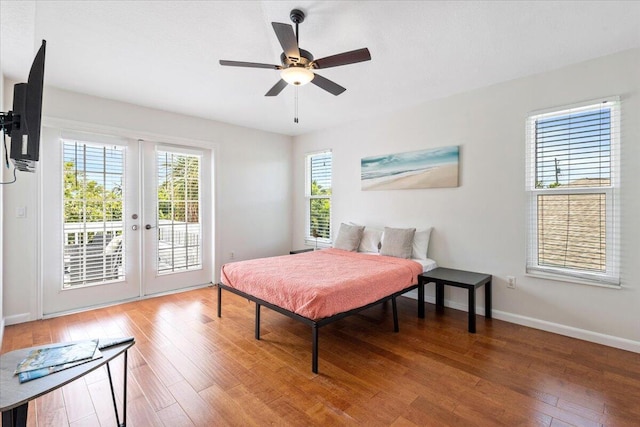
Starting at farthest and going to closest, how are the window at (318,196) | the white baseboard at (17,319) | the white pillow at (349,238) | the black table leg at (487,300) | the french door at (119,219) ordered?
the window at (318,196), the white pillow at (349,238), the french door at (119,219), the black table leg at (487,300), the white baseboard at (17,319)

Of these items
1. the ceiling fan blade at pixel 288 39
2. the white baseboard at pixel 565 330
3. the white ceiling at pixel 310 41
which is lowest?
the white baseboard at pixel 565 330

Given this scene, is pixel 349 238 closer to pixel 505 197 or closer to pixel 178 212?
pixel 505 197

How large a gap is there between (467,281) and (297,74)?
254cm

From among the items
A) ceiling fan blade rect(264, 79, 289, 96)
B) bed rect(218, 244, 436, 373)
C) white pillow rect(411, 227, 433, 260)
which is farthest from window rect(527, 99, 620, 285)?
ceiling fan blade rect(264, 79, 289, 96)

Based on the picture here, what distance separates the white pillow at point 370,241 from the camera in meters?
4.13

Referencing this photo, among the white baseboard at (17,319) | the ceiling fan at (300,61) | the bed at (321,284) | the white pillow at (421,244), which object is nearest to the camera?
the ceiling fan at (300,61)

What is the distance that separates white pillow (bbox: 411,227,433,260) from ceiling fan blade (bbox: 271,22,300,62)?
2.59 meters

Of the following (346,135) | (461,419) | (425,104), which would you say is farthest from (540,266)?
(346,135)

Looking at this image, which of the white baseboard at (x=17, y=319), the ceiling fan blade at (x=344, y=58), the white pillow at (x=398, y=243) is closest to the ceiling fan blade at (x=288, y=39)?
the ceiling fan blade at (x=344, y=58)

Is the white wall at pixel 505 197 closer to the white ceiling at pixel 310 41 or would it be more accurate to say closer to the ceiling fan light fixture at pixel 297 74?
the white ceiling at pixel 310 41

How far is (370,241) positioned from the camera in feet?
13.8

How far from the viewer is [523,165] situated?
3.08 metres

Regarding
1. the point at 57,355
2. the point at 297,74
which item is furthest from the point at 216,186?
the point at 57,355

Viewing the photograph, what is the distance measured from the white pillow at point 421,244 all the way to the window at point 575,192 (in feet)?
3.45
